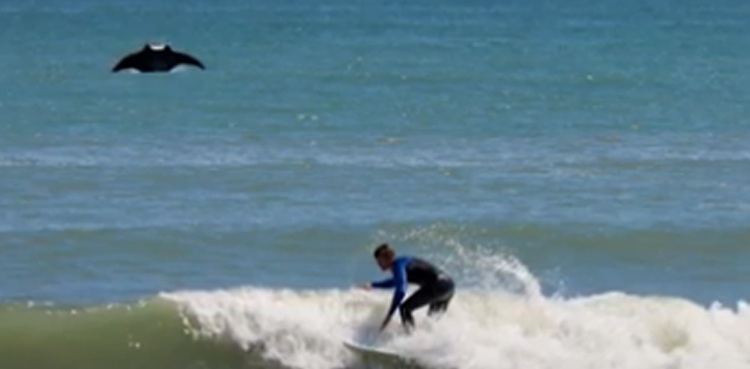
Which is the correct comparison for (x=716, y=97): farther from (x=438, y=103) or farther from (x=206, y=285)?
(x=206, y=285)

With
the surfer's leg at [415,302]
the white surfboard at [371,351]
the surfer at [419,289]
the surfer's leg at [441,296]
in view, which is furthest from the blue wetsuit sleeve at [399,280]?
the white surfboard at [371,351]

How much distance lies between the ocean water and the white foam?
0.09 ft

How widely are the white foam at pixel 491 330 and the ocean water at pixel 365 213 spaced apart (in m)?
0.03

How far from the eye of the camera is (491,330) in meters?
21.0

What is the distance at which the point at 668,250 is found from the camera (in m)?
26.6

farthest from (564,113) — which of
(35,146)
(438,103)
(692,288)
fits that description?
(692,288)

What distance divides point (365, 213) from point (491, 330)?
8000 millimetres

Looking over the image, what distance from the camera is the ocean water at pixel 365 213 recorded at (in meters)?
21.1

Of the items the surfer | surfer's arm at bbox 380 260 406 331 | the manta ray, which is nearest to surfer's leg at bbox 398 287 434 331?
the surfer

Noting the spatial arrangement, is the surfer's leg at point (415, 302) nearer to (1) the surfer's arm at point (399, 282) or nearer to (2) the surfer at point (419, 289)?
(2) the surfer at point (419, 289)

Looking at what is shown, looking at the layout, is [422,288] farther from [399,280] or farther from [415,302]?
[399,280]

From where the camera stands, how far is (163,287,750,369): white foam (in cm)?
2034

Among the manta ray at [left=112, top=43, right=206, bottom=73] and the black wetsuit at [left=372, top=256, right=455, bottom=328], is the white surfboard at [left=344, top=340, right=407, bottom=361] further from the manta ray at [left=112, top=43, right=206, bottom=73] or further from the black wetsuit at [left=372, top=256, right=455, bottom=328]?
the manta ray at [left=112, top=43, right=206, bottom=73]

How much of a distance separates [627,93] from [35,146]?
18.3 meters
